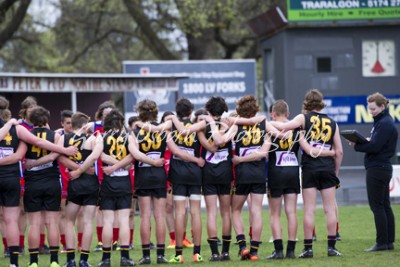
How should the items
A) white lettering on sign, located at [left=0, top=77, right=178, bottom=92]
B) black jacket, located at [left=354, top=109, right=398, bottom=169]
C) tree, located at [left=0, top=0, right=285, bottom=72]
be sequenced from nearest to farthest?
black jacket, located at [left=354, top=109, right=398, bottom=169], white lettering on sign, located at [left=0, top=77, right=178, bottom=92], tree, located at [left=0, top=0, right=285, bottom=72]

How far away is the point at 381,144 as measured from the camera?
13281 mm

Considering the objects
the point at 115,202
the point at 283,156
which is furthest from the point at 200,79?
the point at 115,202

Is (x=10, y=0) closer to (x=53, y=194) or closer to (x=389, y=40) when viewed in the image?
(x=389, y=40)

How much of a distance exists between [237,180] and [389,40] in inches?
677

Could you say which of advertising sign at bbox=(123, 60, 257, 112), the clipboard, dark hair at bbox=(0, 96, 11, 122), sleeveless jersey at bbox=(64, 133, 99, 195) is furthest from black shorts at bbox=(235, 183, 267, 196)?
advertising sign at bbox=(123, 60, 257, 112)

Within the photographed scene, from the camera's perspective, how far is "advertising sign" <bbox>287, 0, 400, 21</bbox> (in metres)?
28.4

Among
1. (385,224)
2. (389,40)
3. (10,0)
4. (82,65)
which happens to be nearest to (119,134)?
(385,224)

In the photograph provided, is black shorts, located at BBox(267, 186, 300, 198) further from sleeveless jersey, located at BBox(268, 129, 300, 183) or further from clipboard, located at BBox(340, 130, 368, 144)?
clipboard, located at BBox(340, 130, 368, 144)

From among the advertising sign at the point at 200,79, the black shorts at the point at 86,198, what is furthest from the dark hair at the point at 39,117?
the advertising sign at the point at 200,79

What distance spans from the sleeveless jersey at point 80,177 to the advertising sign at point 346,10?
17.1 metres

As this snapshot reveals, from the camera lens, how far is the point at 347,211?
22.0m

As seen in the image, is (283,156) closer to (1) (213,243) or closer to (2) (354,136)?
(2) (354,136)

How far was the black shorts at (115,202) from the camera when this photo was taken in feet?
40.3

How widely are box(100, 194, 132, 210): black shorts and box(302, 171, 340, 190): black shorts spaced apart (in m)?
2.45
